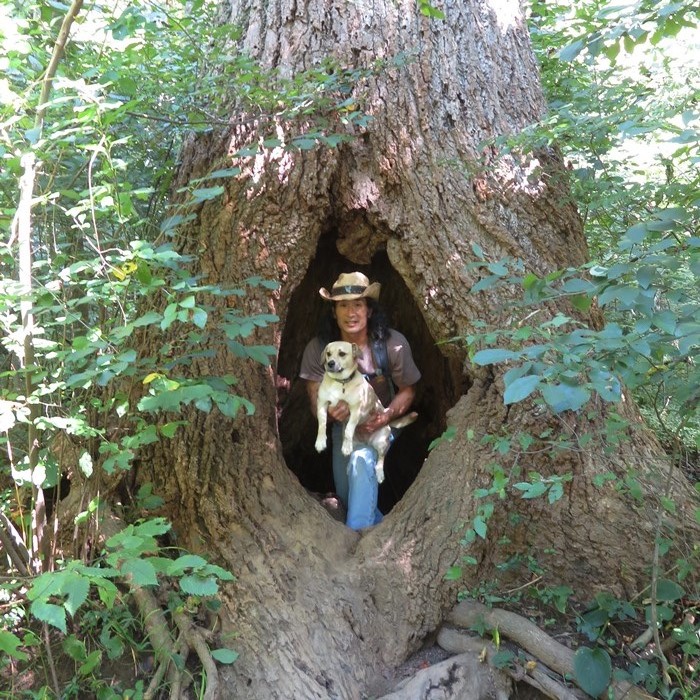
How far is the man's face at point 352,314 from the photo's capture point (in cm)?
530

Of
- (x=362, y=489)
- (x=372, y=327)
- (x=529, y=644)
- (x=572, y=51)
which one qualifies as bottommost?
(x=529, y=644)

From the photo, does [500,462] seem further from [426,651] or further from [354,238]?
[354,238]

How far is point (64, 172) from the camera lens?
185 inches

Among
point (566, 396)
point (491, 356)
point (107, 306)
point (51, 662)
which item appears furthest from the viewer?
point (107, 306)

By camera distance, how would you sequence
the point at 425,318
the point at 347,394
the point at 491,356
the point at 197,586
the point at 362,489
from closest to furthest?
1. the point at 491,356
2. the point at 197,586
3. the point at 425,318
4. the point at 362,489
5. the point at 347,394

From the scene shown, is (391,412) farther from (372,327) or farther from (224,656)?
(224,656)

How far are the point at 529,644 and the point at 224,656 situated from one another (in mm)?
1617

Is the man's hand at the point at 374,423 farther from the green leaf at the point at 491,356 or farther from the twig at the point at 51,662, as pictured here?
the green leaf at the point at 491,356

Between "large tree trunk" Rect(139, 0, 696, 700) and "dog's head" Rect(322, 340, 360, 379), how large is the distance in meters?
0.49

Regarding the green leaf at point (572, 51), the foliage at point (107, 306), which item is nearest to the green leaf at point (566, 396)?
the foliage at point (107, 306)

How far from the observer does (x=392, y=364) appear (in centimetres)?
541

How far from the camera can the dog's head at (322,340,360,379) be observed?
16.4ft

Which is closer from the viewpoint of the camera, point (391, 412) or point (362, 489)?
point (362, 489)

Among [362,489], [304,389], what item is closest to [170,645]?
[362,489]
